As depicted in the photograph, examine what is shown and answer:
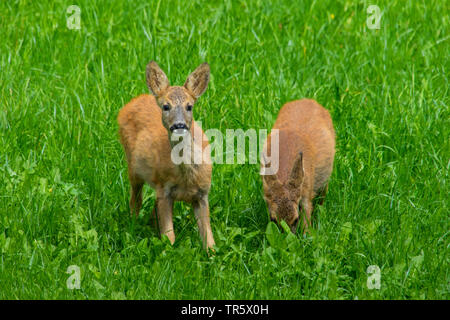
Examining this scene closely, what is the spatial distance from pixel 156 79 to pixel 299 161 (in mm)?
1181

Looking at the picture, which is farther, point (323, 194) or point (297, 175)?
point (323, 194)

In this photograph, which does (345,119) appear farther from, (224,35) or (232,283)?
(232,283)

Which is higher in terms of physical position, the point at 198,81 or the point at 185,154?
the point at 198,81

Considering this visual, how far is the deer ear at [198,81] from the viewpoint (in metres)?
5.71

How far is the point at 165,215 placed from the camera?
5.82m

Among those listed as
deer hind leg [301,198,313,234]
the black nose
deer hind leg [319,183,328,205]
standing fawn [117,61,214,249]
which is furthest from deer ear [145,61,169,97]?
deer hind leg [319,183,328,205]

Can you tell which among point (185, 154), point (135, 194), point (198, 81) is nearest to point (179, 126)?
point (185, 154)

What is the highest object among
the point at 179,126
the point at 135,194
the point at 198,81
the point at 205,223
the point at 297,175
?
the point at 198,81

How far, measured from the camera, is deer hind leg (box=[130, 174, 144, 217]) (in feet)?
20.4

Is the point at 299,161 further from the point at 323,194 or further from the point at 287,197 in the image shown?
the point at 323,194

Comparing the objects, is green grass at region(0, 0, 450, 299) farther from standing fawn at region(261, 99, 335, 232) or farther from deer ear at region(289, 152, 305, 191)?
deer ear at region(289, 152, 305, 191)

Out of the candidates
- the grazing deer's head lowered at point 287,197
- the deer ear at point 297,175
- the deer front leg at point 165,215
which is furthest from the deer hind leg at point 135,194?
the deer ear at point 297,175

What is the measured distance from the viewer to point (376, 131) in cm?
700

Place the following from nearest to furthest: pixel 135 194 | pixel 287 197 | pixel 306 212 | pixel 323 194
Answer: pixel 287 197 → pixel 306 212 → pixel 135 194 → pixel 323 194
